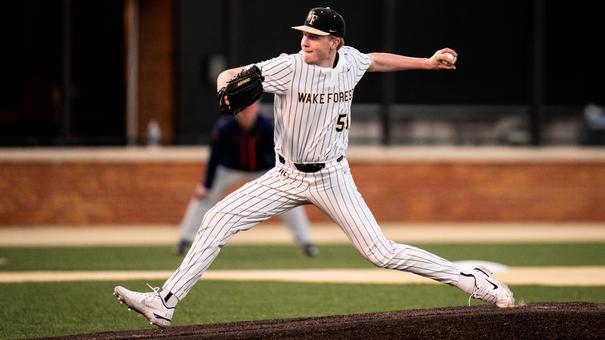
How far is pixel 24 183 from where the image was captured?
1728 cm

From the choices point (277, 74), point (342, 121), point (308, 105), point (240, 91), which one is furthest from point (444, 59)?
point (240, 91)

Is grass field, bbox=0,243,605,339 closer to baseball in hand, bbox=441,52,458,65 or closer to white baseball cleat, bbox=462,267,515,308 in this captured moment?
white baseball cleat, bbox=462,267,515,308

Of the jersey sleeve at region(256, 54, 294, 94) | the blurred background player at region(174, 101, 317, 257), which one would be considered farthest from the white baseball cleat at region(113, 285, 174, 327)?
the blurred background player at region(174, 101, 317, 257)

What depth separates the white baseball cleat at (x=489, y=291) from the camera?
8125mm

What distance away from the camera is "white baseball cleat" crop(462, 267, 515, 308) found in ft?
26.7

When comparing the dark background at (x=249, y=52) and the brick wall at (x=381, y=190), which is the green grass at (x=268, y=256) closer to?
the brick wall at (x=381, y=190)

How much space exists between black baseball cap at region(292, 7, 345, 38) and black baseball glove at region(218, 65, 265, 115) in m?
0.47

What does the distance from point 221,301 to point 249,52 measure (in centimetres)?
820

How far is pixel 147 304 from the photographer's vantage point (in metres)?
7.79

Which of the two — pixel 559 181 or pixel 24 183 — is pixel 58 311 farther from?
pixel 559 181

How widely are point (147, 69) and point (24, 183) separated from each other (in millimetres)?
2673

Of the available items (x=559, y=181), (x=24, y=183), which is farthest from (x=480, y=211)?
(x=24, y=183)

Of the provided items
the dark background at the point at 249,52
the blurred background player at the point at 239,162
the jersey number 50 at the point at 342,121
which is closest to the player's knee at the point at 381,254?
the jersey number 50 at the point at 342,121

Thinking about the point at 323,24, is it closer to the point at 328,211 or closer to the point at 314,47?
the point at 314,47
